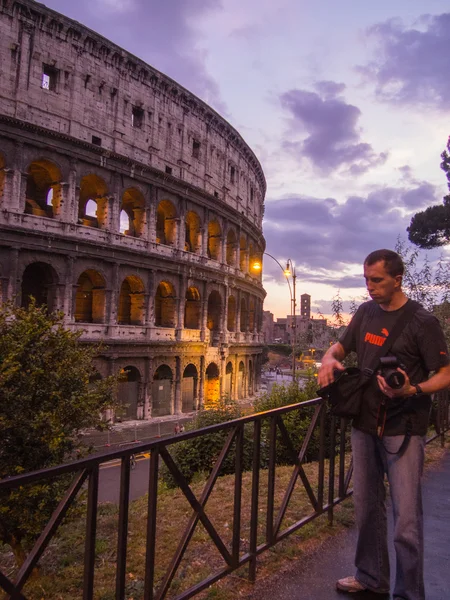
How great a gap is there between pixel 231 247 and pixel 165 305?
27.3ft

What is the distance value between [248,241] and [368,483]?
33247mm

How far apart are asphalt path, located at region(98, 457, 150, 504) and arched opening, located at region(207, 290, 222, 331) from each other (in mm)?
12882

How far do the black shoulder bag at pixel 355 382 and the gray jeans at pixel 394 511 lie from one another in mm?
238

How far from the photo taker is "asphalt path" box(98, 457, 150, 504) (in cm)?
1360

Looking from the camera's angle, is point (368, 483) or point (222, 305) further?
point (222, 305)

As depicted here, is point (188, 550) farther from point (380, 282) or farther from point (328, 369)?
point (380, 282)

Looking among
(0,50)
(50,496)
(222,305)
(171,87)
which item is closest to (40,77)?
(0,50)

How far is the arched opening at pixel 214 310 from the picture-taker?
103ft

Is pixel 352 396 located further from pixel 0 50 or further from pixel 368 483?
pixel 0 50

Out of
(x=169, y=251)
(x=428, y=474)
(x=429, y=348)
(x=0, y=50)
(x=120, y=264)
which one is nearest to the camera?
(x=429, y=348)

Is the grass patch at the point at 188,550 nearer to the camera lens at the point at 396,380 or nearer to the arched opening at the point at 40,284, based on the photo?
the camera lens at the point at 396,380

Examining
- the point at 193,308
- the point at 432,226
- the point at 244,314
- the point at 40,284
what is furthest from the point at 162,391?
the point at 432,226

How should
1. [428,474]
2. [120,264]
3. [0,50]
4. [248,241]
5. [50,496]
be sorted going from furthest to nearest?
[248,241] → [120,264] → [0,50] → [50,496] → [428,474]

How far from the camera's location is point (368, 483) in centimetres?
318
